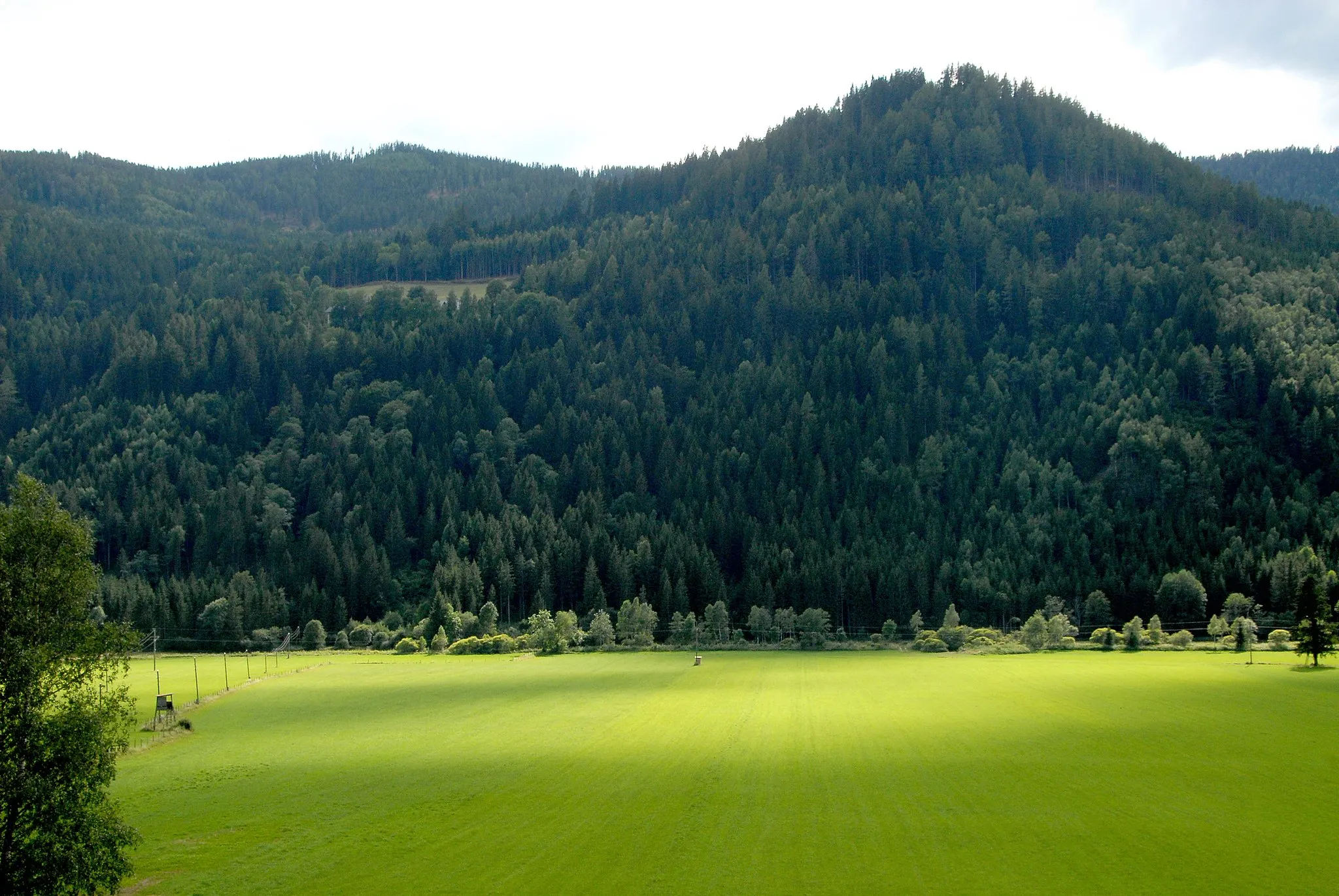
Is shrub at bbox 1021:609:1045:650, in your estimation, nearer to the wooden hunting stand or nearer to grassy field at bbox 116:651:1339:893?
grassy field at bbox 116:651:1339:893

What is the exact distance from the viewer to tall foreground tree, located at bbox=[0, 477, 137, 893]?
33.6m

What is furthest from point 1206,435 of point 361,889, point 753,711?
point 361,889

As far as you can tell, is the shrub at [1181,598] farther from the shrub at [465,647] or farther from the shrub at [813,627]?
the shrub at [465,647]

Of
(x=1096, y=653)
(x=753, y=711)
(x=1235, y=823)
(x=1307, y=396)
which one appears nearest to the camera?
(x=1235, y=823)

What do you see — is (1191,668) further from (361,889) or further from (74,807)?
(74,807)

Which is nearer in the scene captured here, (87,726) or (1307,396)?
(87,726)

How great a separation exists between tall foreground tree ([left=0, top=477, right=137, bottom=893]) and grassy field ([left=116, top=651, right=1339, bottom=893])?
153 inches

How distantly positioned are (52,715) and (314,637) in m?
129

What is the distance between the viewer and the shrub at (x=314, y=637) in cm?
15975

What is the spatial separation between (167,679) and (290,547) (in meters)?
84.5

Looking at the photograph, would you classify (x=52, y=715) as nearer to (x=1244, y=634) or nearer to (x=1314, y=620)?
(x=1314, y=620)

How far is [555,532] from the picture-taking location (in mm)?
187875

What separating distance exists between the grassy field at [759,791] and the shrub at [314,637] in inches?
2862

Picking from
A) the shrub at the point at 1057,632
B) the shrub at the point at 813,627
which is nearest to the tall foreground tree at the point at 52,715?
the shrub at the point at 813,627
